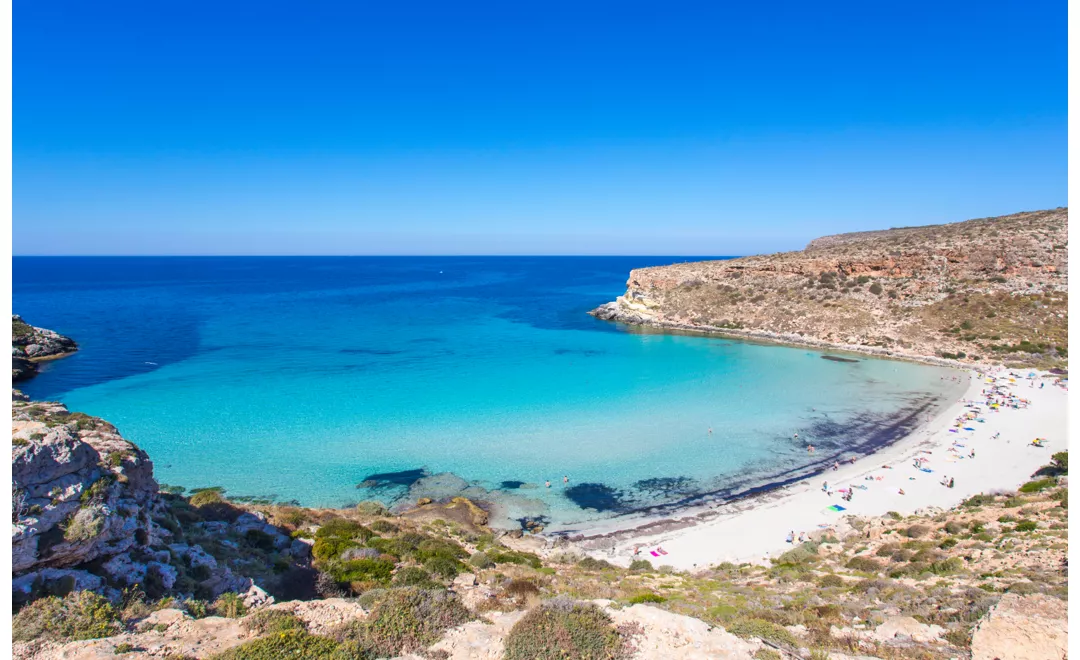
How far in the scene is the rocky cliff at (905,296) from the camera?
4334cm

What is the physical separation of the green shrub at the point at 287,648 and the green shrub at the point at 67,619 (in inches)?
78.5

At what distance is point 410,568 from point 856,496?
16.0 meters

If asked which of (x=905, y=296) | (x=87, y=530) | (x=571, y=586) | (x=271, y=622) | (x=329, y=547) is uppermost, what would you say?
(x=905, y=296)

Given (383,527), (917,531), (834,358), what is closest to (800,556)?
(917,531)

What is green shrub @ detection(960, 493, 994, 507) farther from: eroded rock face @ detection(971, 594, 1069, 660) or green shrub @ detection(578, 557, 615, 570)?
green shrub @ detection(578, 557, 615, 570)

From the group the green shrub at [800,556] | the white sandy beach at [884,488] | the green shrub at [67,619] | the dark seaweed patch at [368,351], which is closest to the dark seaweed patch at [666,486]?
the white sandy beach at [884,488]

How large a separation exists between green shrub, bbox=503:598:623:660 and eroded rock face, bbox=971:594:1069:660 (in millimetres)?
4994

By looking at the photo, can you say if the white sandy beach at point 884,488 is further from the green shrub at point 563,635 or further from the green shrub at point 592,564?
the green shrub at point 563,635

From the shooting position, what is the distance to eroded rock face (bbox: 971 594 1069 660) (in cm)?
696

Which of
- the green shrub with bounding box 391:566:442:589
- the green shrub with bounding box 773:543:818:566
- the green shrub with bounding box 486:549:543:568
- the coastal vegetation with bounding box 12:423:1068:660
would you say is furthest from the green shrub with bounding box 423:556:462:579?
the green shrub with bounding box 773:543:818:566

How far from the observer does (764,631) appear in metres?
8.21

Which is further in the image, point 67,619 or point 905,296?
point 905,296

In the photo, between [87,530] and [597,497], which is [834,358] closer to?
[597,497]

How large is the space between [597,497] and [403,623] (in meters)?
12.2
